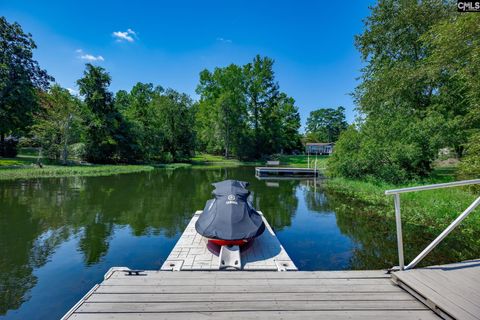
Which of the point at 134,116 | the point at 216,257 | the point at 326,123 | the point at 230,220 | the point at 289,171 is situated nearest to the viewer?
the point at 216,257

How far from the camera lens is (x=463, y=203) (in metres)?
8.16

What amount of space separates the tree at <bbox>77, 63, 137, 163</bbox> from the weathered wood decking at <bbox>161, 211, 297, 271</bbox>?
25459 mm

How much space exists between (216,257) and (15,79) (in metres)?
30.2

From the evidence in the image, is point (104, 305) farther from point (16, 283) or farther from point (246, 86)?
point (246, 86)

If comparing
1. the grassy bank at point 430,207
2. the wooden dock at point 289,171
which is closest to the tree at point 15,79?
the wooden dock at point 289,171

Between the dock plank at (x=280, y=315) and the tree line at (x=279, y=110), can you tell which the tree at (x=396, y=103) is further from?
the dock plank at (x=280, y=315)

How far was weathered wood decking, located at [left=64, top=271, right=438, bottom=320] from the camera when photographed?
8.08ft

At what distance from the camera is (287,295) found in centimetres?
282

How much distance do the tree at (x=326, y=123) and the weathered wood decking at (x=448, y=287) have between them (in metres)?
75.1

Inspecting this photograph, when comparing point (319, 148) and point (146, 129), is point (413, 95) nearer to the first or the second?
point (146, 129)

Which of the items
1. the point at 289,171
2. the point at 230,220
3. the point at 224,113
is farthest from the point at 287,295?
the point at 224,113

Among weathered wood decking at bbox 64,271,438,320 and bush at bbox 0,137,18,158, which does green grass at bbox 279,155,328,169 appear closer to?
weathered wood decking at bbox 64,271,438,320

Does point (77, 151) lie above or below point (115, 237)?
above

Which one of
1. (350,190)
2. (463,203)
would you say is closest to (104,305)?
(463,203)
